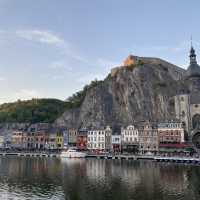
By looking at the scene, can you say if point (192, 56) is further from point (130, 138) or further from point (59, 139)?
point (59, 139)

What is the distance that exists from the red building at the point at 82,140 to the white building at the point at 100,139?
205 cm

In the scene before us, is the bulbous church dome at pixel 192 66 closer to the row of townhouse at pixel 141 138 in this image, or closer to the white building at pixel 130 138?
the row of townhouse at pixel 141 138

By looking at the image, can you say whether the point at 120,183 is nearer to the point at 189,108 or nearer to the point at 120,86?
the point at 189,108

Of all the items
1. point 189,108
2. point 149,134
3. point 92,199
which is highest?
point 189,108

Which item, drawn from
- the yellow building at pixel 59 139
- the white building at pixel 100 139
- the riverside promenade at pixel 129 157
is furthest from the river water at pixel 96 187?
the yellow building at pixel 59 139

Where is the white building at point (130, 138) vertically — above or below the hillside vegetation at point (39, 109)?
below

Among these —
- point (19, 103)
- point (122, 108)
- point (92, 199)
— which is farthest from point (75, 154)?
point (19, 103)

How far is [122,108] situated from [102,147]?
18.0 metres

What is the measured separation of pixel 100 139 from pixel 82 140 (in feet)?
26.2

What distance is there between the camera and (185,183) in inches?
1599

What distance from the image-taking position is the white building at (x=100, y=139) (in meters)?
103

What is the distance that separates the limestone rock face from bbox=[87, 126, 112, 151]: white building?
5.75m

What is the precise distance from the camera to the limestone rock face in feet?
349

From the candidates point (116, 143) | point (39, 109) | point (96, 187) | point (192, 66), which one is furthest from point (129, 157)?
point (39, 109)
